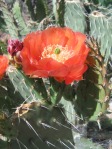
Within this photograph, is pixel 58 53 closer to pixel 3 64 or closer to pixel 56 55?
pixel 56 55

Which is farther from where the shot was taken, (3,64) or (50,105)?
(50,105)

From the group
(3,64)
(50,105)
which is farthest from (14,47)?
(50,105)

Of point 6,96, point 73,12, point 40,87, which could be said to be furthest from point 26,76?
point 73,12

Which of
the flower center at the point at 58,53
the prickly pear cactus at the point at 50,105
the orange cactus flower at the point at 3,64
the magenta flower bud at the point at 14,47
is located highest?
the magenta flower bud at the point at 14,47

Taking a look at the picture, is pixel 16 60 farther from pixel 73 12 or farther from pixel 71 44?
pixel 73 12

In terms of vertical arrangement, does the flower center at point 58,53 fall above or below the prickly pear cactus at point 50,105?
above

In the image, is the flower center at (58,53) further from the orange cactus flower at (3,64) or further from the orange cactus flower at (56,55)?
the orange cactus flower at (3,64)

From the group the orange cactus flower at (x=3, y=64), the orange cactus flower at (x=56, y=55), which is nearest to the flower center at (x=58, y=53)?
the orange cactus flower at (x=56, y=55)

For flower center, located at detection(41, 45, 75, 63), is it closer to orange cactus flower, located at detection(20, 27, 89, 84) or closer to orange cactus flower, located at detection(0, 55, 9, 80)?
orange cactus flower, located at detection(20, 27, 89, 84)
